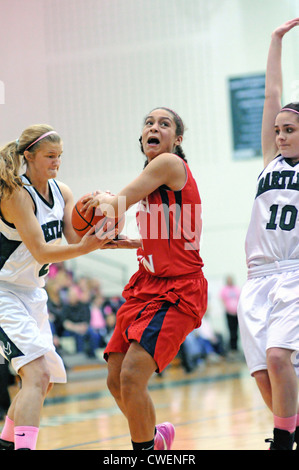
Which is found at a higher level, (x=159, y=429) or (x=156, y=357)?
(x=156, y=357)

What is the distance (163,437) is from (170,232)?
1313 mm

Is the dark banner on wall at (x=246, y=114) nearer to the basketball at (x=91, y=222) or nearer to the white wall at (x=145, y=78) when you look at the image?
the white wall at (x=145, y=78)

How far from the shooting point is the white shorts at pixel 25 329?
3826 mm

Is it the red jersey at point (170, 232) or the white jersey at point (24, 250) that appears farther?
the white jersey at point (24, 250)

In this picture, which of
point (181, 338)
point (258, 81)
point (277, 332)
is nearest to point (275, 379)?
point (277, 332)

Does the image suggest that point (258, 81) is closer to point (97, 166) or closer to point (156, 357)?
point (97, 166)

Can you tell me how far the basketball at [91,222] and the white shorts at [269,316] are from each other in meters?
0.88

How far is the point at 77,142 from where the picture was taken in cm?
1412

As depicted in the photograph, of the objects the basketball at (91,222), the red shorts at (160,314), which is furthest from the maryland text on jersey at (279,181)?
the basketball at (91,222)

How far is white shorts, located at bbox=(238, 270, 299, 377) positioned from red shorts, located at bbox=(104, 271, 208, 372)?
29 centimetres

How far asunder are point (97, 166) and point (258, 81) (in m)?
4.16

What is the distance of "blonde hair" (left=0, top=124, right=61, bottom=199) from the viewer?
13.1 feet

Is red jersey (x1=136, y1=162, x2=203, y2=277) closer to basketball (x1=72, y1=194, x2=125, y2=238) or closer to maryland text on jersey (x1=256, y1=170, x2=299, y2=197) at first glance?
basketball (x1=72, y1=194, x2=125, y2=238)

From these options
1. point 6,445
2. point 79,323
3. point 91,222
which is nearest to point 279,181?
point 91,222
